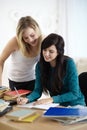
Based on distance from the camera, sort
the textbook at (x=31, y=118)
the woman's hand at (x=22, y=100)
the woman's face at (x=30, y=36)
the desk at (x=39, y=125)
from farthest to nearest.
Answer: the woman's face at (x=30, y=36)
the woman's hand at (x=22, y=100)
the textbook at (x=31, y=118)
the desk at (x=39, y=125)

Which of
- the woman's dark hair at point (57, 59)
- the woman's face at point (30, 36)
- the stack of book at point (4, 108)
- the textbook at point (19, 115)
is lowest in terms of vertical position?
the stack of book at point (4, 108)

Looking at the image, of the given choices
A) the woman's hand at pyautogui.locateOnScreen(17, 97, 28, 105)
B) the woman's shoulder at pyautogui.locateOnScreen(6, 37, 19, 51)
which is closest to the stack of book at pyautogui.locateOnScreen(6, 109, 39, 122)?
the woman's hand at pyautogui.locateOnScreen(17, 97, 28, 105)

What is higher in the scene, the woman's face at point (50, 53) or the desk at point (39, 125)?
the woman's face at point (50, 53)

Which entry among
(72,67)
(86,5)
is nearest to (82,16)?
(86,5)

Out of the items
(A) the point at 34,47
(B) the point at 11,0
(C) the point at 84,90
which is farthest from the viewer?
(B) the point at 11,0

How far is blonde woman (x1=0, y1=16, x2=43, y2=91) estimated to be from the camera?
2.08 metres

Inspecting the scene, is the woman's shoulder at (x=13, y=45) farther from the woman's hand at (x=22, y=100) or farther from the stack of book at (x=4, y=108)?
the stack of book at (x=4, y=108)

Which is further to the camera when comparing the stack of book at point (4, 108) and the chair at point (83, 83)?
the chair at point (83, 83)

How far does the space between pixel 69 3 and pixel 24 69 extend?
1839 mm

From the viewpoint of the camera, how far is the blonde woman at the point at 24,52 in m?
2.08

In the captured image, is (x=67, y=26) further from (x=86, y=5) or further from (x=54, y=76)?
(x=54, y=76)

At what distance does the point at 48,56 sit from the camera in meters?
1.87

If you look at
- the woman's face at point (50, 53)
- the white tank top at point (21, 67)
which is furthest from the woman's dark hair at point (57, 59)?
the white tank top at point (21, 67)

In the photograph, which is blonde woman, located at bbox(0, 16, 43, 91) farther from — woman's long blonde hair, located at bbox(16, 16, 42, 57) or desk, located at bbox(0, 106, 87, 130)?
desk, located at bbox(0, 106, 87, 130)
